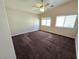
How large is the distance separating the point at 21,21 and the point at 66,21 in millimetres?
3744

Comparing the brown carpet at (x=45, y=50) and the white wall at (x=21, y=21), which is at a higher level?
the white wall at (x=21, y=21)

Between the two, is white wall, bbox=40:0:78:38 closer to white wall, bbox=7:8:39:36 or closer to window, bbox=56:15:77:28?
window, bbox=56:15:77:28

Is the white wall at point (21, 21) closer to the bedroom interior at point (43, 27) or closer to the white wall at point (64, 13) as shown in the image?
the bedroom interior at point (43, 27)

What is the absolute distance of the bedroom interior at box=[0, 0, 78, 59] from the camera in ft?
8.56

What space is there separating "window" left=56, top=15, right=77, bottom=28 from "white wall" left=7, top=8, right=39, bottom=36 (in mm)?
2624

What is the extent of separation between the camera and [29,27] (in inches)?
239

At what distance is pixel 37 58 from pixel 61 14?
3784 millimetres

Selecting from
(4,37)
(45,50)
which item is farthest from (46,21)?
(4,37)

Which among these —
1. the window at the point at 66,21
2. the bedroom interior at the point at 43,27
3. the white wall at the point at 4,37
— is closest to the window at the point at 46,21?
the bedroom interior at the point at 43,27

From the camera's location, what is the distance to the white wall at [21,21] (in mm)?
4605

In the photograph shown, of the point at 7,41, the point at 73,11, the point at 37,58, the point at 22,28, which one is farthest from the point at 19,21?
the point at 7,41

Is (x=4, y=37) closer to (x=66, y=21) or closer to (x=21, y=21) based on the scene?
(x=66, y=21)

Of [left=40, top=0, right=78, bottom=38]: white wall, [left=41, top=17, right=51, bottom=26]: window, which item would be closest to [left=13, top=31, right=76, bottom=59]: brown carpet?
[left=40, top=0, right=78, bottom=38]: white wall

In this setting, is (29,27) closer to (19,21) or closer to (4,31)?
(19,21)
